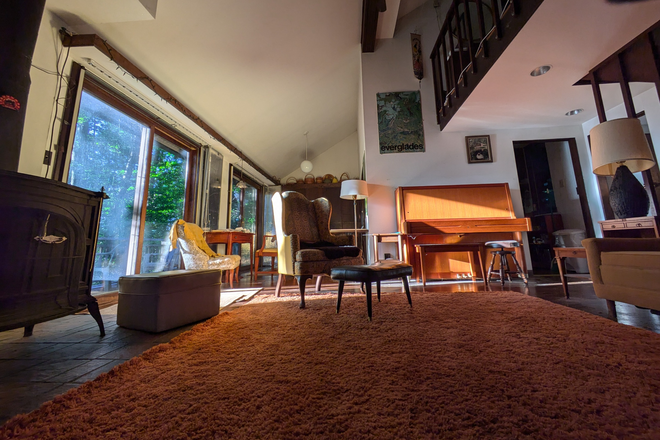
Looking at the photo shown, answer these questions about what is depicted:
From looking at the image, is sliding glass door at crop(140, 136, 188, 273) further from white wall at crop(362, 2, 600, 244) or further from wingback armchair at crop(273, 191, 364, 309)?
white wall at crop(362, 2, 600, 244)

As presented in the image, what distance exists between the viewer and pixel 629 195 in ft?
8.09

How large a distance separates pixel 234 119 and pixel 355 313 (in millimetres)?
3735

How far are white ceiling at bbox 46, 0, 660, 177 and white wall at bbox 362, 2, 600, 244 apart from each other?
266 mm

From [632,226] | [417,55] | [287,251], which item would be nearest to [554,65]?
[632,226]

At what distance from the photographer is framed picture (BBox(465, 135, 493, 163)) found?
4.42m

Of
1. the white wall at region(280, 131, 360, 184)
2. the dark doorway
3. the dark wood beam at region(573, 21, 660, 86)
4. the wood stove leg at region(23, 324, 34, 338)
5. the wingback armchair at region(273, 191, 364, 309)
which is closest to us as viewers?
the wood stove leg at region(23, 324, 34, 338)

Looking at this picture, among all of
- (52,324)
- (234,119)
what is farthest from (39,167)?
(234,119)

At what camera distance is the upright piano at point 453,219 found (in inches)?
152

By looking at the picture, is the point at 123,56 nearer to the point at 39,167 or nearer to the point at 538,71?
the point at 39,167

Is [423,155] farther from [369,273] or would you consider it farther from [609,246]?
[369,273]

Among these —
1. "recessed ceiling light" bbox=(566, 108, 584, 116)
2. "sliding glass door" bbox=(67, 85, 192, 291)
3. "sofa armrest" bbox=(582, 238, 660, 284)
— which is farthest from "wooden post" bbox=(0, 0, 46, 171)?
"recessed ceiling light" bbox=(566, 108, 584, 116)

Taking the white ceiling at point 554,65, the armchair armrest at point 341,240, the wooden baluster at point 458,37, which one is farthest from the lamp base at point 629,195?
the armchair armrest at point 341,240

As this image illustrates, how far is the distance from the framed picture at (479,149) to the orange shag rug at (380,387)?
339cm

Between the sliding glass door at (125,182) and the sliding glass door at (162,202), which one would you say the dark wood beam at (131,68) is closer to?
the sliding glass door at (125,182)
